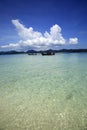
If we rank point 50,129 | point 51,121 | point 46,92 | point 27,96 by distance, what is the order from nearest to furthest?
point 50,129 → point 51,121 → point 27,96 → point 46,92

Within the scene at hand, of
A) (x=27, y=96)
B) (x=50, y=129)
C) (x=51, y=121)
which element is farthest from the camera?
(x=27, y=96)

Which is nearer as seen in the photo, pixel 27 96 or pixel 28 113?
pixel 28 113

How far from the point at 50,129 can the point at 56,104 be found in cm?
197

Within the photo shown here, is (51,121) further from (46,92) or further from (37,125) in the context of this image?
(46,92)

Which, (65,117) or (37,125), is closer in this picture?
(37,125)

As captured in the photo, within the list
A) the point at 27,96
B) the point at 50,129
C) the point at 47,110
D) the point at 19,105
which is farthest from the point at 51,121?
the point at 27,96

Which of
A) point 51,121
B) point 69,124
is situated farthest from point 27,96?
point 69,124

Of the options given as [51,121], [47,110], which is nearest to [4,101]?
[47,110]

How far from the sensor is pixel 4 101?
6.44 meters

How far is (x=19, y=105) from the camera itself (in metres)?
5.97

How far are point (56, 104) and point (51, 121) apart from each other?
151 cm

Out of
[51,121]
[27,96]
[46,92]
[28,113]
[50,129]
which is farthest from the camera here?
[46,92]

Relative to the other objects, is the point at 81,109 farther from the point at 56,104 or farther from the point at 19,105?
the point at 19,105

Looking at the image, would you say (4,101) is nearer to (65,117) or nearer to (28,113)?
(28,113)
